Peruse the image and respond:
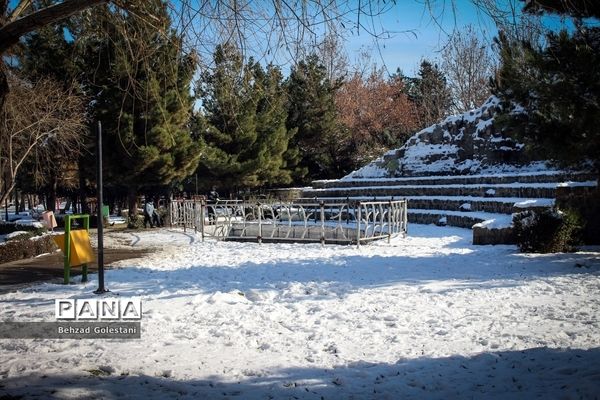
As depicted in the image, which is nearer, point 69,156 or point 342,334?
point 342,334

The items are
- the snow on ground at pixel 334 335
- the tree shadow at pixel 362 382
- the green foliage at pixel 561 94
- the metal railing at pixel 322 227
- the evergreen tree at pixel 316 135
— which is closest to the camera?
the tree shadow at pixel 362 382

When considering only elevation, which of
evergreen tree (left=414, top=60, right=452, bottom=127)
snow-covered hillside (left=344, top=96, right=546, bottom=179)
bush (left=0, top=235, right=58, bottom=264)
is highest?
evergreen tree (left=414, top=60, right=452, bottom=127)

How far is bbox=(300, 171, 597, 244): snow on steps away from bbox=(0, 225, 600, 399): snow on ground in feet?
11.9

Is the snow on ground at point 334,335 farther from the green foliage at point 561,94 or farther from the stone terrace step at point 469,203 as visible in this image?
the stone terrace step at point 469,203

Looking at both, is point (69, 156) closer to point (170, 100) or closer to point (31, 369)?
point (170, 100)

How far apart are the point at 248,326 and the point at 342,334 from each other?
104 cm

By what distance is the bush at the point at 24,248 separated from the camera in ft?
33.8

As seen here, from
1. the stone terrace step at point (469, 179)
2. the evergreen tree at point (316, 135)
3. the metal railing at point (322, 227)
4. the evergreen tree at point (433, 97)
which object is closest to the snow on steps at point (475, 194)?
the stone terrace step at point (469, 179)

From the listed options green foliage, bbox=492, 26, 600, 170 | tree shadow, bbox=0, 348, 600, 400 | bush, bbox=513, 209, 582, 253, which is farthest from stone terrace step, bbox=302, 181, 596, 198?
tree shadow, bbox=0, 348, 600, 400

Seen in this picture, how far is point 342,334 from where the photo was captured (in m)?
4.98

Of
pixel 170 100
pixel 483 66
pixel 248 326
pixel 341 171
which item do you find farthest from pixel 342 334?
pixel 483 66

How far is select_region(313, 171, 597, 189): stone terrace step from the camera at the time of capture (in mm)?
15399

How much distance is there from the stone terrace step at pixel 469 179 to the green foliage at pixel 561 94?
4.77 m

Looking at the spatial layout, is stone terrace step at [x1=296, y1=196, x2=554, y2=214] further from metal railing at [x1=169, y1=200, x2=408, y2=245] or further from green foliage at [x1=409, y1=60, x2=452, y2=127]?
green foliage at [x1=409, y1=60, x2=452, y2=127]
